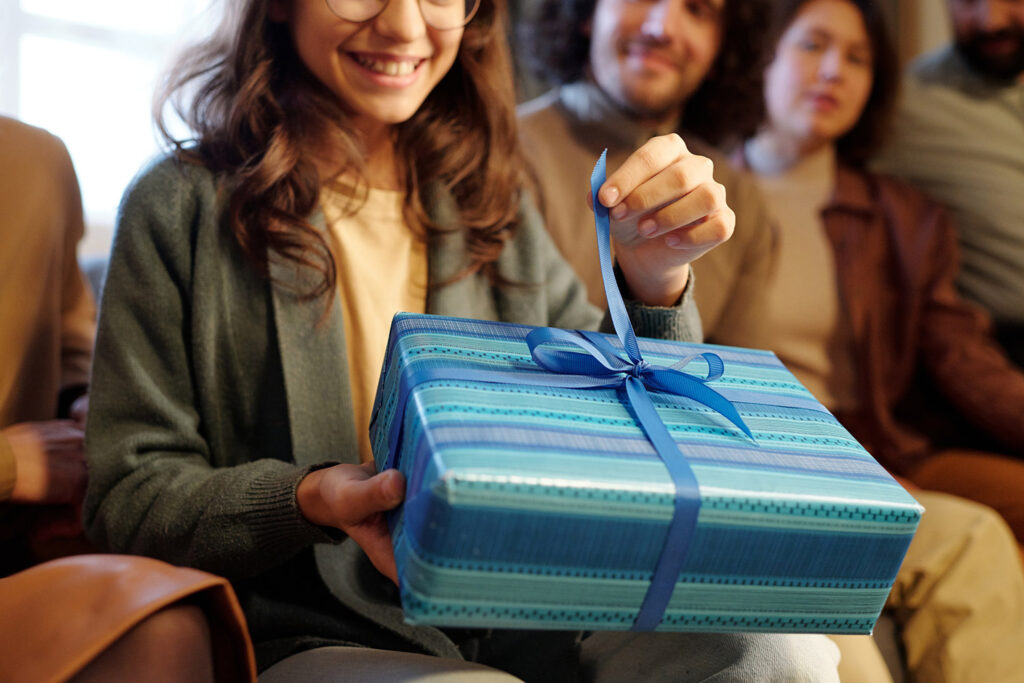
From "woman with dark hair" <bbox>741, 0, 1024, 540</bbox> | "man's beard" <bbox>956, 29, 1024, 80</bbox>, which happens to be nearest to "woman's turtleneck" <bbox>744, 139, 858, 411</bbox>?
"woman with dark hair" <bbox>741, 0, 1024, 540</bbox>

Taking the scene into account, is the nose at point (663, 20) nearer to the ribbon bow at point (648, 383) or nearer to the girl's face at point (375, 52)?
the girl's face at point (375, 52)

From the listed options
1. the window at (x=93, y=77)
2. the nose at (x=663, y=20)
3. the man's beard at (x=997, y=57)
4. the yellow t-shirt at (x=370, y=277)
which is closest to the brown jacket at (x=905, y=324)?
the man's beard at (x=997, y=57)

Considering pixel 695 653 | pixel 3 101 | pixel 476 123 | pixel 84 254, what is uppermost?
pixel 476 123

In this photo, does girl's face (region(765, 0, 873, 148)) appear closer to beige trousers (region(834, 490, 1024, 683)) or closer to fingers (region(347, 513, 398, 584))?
beige trousers (region(834, 490, 1024, 683))

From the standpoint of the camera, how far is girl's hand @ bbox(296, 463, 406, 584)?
0.60m

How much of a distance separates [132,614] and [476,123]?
644 millimetres

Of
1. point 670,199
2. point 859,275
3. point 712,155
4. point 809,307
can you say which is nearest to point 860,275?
point 859,275

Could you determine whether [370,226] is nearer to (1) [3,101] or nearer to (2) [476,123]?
(2) [476,123]

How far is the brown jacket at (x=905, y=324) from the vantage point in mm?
1497

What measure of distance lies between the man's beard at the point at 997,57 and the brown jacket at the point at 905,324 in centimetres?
35

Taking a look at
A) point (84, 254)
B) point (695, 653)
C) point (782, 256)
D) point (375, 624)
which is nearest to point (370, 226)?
point (375, 624)

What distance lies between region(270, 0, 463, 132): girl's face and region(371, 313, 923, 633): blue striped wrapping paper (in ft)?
1.06

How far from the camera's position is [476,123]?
39.9 inches

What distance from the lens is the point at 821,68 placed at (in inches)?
61.5
